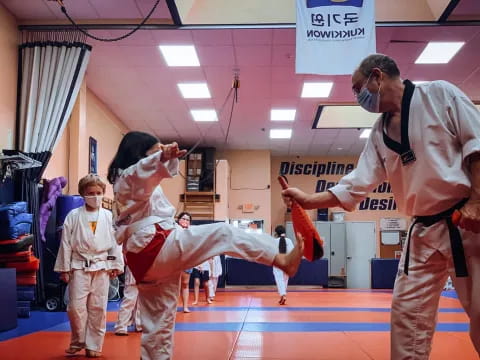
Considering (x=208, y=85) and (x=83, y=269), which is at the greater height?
(x=208, y=85)

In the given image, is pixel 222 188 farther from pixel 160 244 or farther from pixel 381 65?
pixel 381 65

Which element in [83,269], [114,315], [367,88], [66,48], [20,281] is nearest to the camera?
[367,88]

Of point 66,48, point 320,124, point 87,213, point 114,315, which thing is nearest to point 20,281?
point 114,315

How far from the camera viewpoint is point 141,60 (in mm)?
9328

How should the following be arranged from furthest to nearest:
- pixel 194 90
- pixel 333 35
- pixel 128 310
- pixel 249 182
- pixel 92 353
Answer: pixel 249 182 < pixel 194 90 < pixel 333 35 < pixel 128 310 < pixel 92 353

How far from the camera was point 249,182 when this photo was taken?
1728cm

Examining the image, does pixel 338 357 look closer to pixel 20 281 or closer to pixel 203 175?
pixel 20 281

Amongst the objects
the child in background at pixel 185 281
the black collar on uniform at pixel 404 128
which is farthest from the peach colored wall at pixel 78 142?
the black collar on uniform at pixel 404 128

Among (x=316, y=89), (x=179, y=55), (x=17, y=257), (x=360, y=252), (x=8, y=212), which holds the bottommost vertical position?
(x=360, y=252)

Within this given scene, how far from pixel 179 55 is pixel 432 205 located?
7.54m

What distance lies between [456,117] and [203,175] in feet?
46.5

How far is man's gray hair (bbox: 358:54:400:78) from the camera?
8.26 feet

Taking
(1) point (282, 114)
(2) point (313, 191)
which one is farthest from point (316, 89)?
(2) point (313, 191)

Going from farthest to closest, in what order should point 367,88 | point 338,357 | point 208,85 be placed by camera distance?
point 208,85, point 338,357, point 367,88
